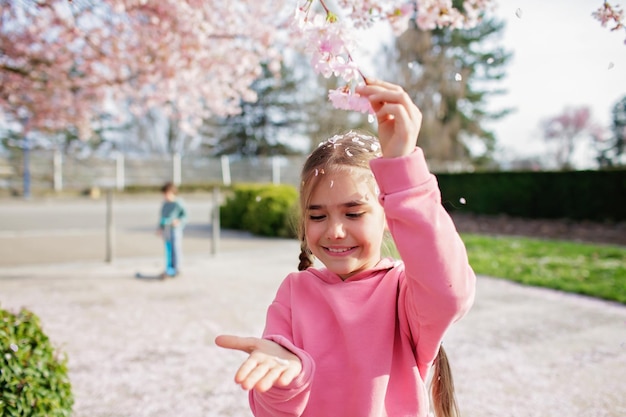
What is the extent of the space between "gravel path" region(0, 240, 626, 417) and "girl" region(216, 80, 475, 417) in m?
1.97

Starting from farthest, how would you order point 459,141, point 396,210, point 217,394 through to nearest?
point 459,141
point 217,394
point 396,210

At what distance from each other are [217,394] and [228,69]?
630 centimetres

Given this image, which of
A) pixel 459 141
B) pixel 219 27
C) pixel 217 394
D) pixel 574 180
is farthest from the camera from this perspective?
pixel 459 141

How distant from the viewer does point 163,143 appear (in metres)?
38.3

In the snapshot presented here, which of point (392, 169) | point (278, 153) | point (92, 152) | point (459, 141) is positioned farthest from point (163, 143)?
point (392, 169)

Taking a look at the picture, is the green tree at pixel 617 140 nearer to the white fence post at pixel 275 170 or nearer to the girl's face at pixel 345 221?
the white fence post at pixel 275 170

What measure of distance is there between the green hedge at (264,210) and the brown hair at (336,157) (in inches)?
386

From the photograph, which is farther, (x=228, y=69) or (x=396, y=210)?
(x=228, y=69)

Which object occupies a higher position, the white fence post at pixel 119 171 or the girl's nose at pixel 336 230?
the white fence post at pixel 119 171

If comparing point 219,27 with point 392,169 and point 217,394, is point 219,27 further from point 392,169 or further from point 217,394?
point 392,169

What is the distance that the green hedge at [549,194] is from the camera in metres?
12.9

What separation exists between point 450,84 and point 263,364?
1016 inches

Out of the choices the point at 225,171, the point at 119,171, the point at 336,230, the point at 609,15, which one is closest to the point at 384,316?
the point at 336,230

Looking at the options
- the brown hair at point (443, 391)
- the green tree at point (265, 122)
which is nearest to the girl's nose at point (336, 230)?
the brown hair at point (443, 391)
